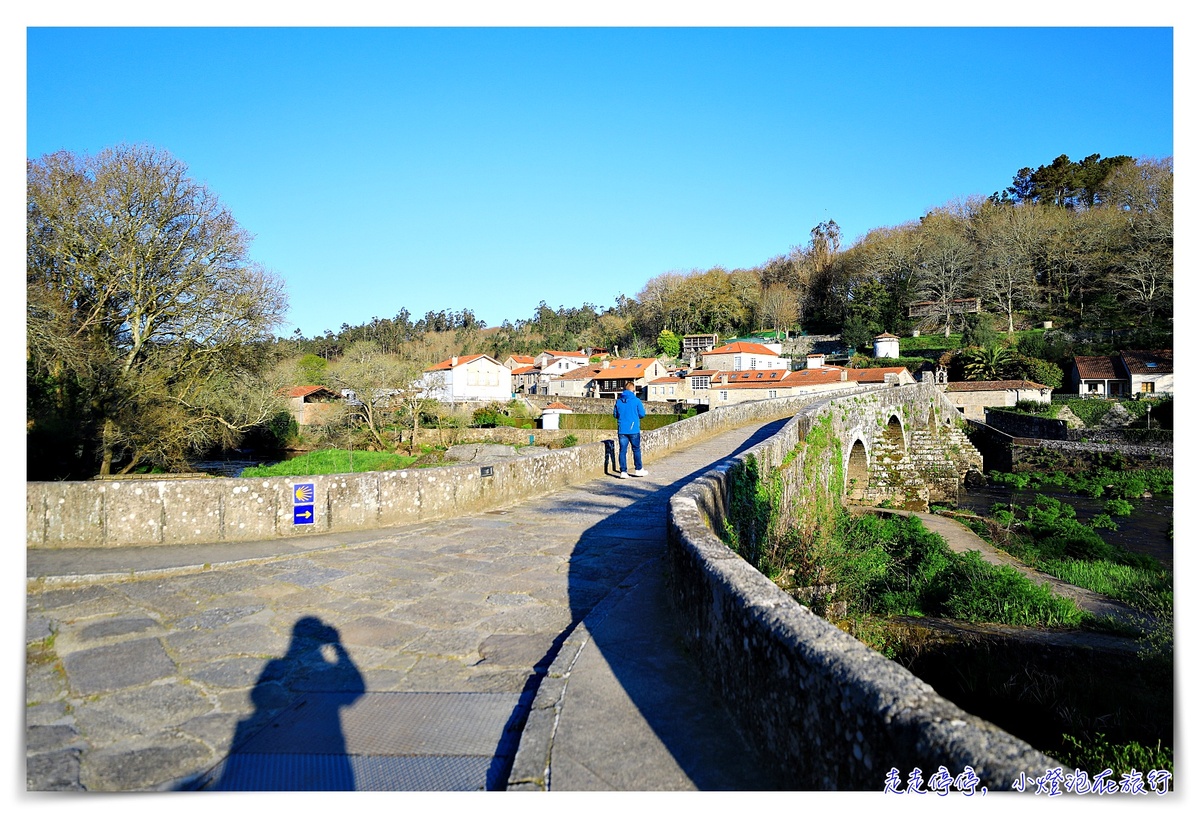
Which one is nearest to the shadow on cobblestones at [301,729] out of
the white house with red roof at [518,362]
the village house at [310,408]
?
the village house at [310,408]

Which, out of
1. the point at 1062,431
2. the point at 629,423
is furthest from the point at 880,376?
the point at 629,423

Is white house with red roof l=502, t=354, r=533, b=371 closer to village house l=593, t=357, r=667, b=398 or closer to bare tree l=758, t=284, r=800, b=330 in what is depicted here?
village house l=593, t=357, r=667, b=398

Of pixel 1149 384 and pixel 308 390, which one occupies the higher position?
pixel 308 390

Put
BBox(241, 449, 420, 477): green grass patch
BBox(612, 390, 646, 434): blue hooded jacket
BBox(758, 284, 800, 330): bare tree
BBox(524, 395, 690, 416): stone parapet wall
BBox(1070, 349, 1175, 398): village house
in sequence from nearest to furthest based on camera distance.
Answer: BBox(612, 390, 646, 434): blue hooded jacket
BBox(241, 449, 420, 477): green grass patch
BBox(1070, 349, 1175, 398): village house
BBox(524, 395, 690, 416): stone parapet wall
BBox(758, 284, 800, 330): bare tree

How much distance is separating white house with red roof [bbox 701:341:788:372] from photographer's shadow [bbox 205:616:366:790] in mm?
62171

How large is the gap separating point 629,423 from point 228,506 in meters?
5.82

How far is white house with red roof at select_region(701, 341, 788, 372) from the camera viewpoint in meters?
65.1

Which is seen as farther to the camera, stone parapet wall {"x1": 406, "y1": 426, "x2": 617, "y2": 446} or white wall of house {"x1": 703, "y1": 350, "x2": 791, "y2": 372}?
white wall of house {"x1": 703, "y1": 350, "x2": 791, "y2": 372}

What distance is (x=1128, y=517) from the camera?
24188 millimetres

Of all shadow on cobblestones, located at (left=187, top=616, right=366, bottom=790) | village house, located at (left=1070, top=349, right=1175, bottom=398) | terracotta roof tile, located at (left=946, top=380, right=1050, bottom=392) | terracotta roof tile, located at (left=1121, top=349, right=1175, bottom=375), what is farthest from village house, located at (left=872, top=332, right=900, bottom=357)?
shadow on cobblestones, located at (left=187, top=616, right=366, bottom=790)

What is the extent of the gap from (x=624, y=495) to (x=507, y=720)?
6547mm

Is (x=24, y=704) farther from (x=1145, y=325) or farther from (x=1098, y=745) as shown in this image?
(x=1145, y=325)

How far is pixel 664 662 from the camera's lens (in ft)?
12.2

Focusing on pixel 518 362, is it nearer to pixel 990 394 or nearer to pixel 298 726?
pixel 990 394
